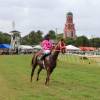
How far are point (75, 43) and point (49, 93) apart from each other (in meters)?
162

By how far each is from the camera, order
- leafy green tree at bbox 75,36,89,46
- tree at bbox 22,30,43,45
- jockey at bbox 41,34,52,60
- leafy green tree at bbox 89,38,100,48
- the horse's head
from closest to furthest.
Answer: the horse's head → jockey at bbox 41,34,52,60 → leafy green tree at bbox 75,36,89,46 → leafy green tree at bbox 89,38,100,48 → tree at bbox 22,30,43,45

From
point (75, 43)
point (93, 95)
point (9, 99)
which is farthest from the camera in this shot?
point (75, 43)

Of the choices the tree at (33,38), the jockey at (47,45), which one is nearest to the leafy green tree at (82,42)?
the tree at (33,38)

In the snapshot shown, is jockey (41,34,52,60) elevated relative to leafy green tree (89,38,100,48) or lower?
lower

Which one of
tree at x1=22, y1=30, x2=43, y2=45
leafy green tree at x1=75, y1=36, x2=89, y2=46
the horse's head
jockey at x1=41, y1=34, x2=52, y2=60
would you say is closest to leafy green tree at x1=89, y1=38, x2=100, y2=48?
leafy green tree at x1=75, y1=36, x2=89, y2=46

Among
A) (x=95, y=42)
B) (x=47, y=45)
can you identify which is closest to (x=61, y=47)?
(x=47, y=45)

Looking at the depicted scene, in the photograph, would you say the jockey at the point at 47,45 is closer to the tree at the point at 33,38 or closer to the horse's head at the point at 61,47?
the horse's head at the point at 61,47

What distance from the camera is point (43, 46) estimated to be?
20625mm

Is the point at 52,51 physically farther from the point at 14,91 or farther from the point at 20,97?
the point at 20,97

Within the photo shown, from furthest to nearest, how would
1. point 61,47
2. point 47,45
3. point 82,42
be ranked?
1. point 82,42
2. point 47,45
3. point 61,47

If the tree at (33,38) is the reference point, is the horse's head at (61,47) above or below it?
below

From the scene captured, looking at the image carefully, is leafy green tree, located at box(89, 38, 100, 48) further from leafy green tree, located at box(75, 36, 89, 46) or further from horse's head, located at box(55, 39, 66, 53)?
horse's head, located at box(55, 39, 66, 53)

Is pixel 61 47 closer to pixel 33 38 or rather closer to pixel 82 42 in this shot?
pixel 82 42

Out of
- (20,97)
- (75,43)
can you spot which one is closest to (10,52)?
(75,43)
